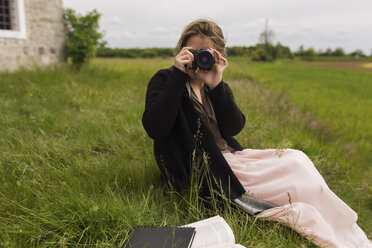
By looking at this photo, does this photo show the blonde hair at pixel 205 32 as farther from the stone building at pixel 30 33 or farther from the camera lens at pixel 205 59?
the stone building at pixel 30 33

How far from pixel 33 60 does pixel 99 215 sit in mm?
7849

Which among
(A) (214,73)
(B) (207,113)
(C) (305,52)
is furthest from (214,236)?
(C) (305,52)

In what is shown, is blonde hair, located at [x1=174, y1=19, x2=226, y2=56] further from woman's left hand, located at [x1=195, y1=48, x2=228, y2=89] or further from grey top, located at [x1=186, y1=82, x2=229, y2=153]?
grey top, located at [x1=186, y1=82, x2=229, y2=153]

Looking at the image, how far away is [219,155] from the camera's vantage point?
72.1 inches

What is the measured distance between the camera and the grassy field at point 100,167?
148 centimetres

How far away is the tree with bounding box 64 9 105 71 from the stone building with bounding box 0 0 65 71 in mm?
374

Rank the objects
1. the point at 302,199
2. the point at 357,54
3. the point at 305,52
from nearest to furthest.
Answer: the point at 302,199 → the point at 357,54 → the point at 305,52

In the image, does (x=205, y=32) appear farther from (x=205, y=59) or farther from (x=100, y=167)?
A: (x=100, y=167)

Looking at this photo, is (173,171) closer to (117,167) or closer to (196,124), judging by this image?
(196,124)

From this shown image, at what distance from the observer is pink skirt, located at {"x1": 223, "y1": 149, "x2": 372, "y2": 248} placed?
5.03 feet

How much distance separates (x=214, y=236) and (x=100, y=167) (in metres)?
1.23

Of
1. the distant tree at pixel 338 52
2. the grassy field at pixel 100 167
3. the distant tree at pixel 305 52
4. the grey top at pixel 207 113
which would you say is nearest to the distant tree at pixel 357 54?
the distant tree at pixel 338 52

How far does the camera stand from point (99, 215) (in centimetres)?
146

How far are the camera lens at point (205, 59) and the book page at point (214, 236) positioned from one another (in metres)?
0.94
